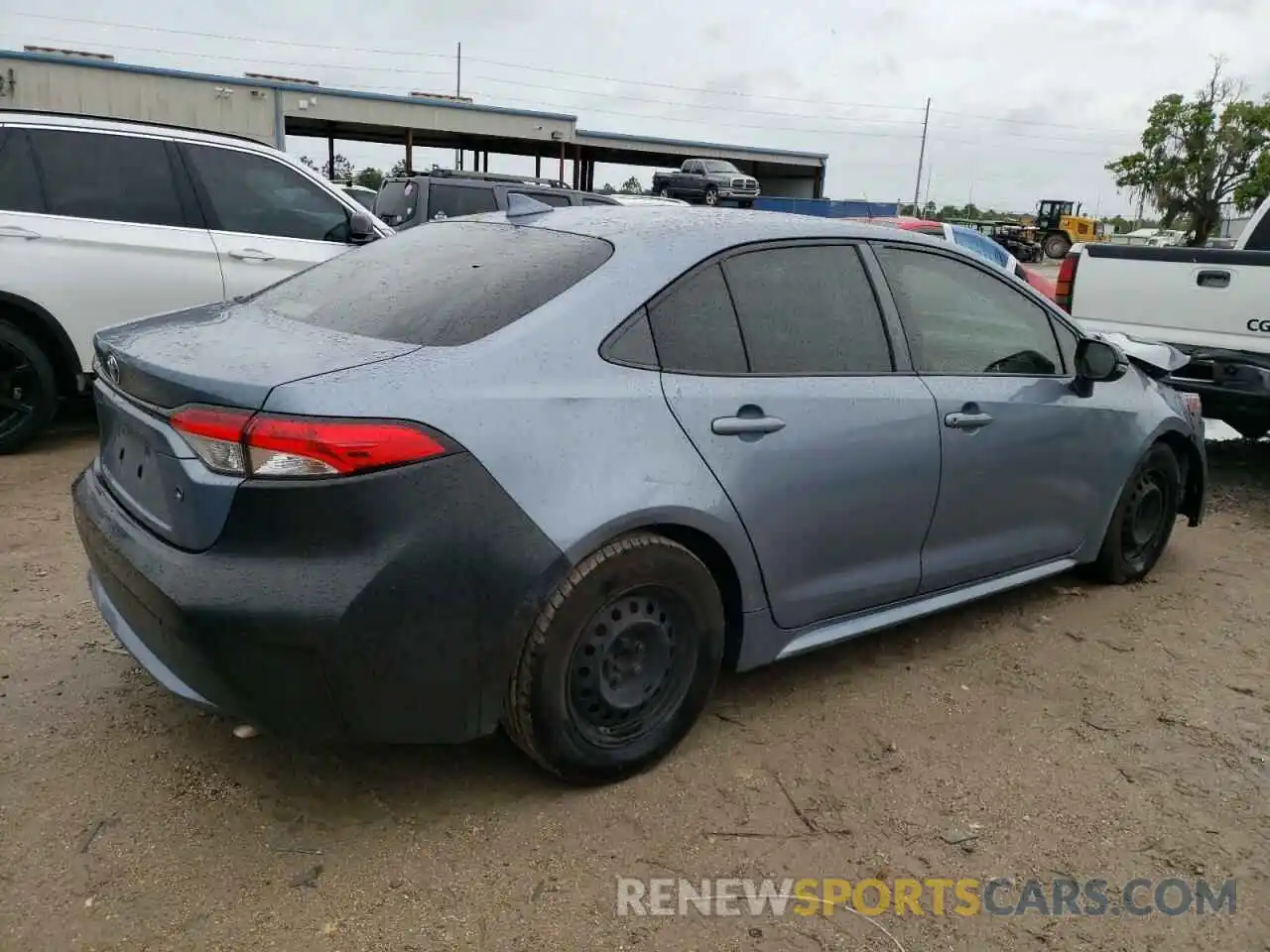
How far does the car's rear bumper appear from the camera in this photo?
92.0 inches

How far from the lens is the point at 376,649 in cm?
240

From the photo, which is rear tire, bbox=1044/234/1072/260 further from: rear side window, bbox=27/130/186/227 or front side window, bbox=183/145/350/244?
rear side window, bbox=27/130/186/227

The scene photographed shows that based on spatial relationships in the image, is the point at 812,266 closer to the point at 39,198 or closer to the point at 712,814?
the point at 712,814

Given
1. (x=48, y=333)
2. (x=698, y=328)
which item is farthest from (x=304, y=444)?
(x=48, y=333)

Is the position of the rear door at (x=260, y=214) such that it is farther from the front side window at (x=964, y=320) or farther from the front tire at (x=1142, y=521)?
the front tire at (x=1142, y=521)

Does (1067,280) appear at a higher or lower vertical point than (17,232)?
higher

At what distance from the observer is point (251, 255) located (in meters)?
6.45

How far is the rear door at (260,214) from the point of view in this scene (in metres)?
6.39

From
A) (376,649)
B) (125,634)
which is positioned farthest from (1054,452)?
(125,634)

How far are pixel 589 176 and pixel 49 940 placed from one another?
47.8m

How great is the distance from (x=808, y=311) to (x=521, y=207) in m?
1.05

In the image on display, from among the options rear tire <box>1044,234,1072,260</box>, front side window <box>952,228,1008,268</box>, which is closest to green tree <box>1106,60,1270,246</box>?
rear tire <box>1044,234,1072,260</box>

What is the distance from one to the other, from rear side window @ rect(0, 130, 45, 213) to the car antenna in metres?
3.81

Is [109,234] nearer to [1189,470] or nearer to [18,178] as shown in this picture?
[18,178]
